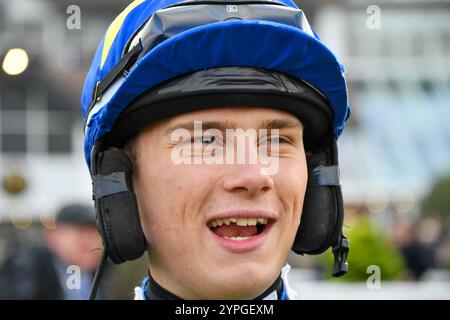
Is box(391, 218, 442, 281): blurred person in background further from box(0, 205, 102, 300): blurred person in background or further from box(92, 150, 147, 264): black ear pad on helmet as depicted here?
box(92, 150, 147, 264): black ear pad on helmet

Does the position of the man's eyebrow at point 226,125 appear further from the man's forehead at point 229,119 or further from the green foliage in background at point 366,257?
the green foliage in background at point 366,257

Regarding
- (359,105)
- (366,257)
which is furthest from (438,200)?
(366,257)

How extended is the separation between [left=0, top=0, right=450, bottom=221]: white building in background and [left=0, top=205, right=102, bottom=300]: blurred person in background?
23030 millimetres

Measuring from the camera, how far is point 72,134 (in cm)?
3130

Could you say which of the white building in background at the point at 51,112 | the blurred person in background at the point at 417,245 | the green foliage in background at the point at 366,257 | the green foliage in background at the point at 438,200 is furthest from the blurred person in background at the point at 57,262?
the white building in background at the point at 51,112

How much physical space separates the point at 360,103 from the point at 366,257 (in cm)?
2328

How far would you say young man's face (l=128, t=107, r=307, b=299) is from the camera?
6.20 feet

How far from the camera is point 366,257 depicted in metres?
9.77

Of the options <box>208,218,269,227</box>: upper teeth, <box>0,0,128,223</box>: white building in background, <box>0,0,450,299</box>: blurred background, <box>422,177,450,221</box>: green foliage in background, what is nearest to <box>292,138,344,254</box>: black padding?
<box>208,218,269,227</box>: upper teeth

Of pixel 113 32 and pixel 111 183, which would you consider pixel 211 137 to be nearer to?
pixel 111 183

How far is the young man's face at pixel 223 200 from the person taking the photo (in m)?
1.89

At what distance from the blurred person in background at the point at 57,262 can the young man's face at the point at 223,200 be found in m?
2.84

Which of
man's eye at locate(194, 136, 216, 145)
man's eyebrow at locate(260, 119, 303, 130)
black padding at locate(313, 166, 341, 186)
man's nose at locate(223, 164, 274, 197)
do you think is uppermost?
man's eyebrow at locate(260, 119, 303, 130)

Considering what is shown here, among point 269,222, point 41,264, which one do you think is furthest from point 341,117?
point 41,264
